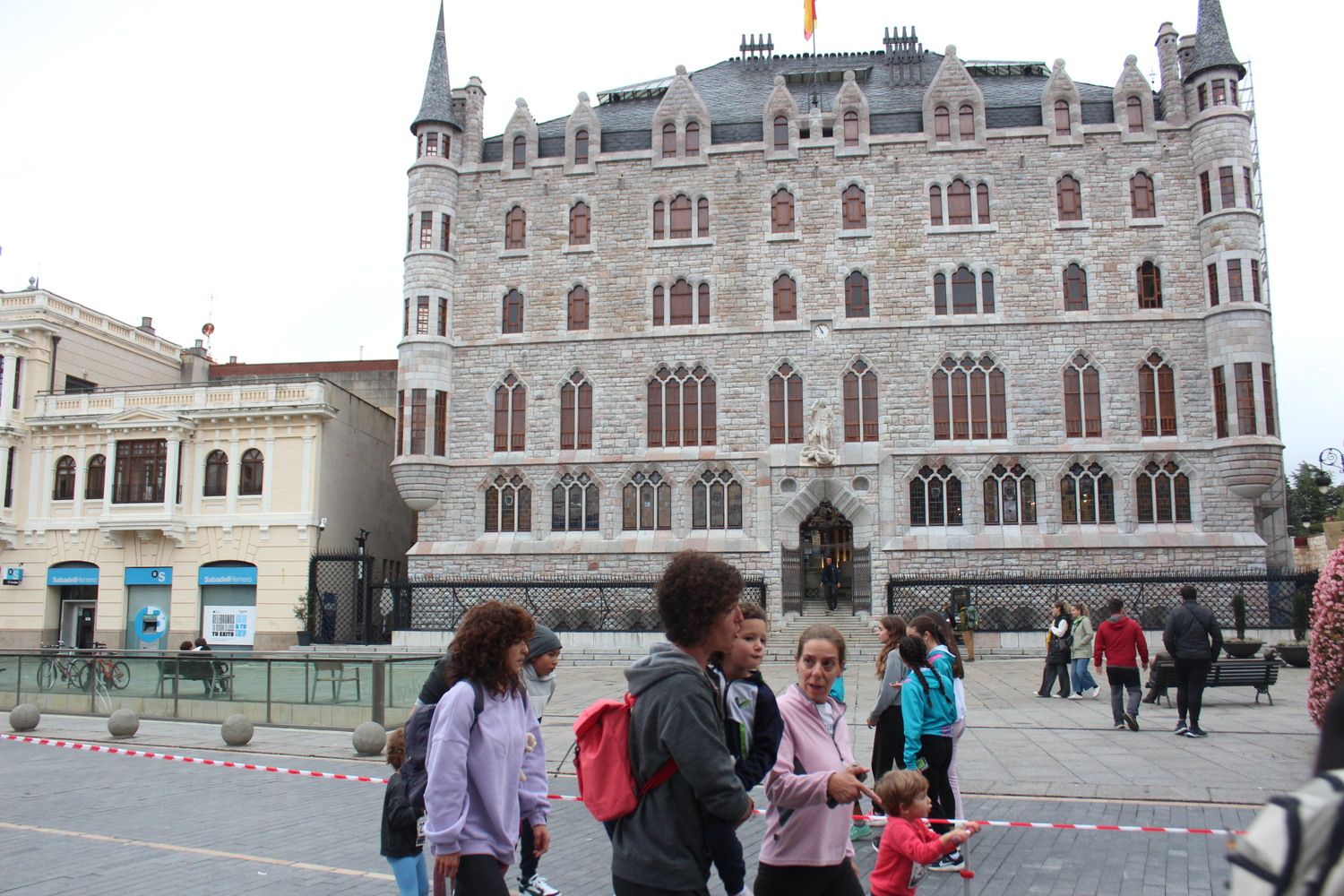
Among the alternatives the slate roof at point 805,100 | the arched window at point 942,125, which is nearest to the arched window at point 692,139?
the slate roof at point 805,100

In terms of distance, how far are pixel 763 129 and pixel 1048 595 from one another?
17.2m

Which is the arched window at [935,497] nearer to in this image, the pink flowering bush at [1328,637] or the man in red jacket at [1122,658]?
the man in red jacket at [1122,658]

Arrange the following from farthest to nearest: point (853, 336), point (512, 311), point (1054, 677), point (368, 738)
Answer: point (512, 311)
point (853, 336)
point (1054, 677)
point (368, 738)

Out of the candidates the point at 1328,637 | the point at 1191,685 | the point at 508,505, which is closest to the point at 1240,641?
the point at 1191,685

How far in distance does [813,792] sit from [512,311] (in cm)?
3115

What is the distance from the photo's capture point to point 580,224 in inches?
1344

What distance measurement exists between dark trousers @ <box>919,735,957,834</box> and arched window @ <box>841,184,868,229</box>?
27473mm

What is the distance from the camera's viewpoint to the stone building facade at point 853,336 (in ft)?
100

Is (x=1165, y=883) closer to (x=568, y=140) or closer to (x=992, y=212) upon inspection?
(x=992, y=212)

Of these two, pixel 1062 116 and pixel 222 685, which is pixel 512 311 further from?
pixel 222 685

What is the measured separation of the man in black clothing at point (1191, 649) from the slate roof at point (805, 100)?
80.9 ft

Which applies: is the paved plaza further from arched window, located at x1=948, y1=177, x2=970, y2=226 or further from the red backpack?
arched window, located at x1=948, y1=177, x2=970, y2=226

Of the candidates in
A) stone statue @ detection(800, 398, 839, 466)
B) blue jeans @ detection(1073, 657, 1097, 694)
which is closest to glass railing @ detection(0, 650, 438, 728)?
blue jeans @ detection(1073, 657, 1097, 694)

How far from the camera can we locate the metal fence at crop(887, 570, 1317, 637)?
27266 mm
